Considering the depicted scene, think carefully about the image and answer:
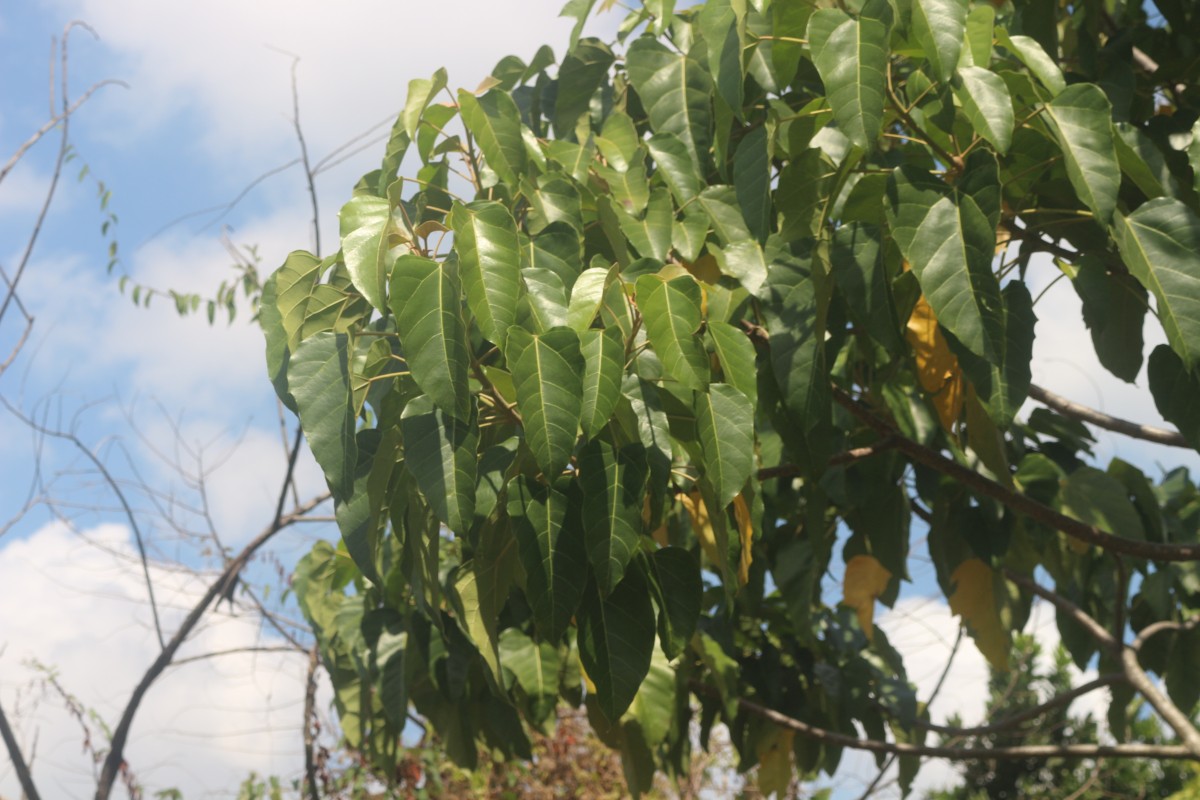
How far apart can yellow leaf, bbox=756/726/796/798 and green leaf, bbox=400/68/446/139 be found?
57.6 inches

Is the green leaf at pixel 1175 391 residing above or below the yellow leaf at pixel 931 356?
below

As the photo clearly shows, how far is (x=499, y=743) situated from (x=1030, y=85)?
1.39 m

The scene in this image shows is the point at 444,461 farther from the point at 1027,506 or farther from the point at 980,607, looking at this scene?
the point at 980,607

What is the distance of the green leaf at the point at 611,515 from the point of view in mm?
946

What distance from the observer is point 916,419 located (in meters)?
1.69

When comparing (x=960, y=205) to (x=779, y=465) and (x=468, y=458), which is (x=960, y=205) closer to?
(x=468, y=458)

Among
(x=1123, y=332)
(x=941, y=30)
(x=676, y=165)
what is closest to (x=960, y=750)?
(x=1123, y=332)

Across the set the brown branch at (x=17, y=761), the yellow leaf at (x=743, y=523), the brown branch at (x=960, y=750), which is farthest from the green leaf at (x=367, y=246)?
the brown branch at (x=17, y=761)

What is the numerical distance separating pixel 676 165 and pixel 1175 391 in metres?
0.61

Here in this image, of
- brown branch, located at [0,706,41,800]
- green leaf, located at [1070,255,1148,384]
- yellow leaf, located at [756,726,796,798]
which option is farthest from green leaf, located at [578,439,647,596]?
brown branch, located at [0,706,41,800]

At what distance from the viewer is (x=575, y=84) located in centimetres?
171

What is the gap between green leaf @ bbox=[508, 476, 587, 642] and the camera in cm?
96

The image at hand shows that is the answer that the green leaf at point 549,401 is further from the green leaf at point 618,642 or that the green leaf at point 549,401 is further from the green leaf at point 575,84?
the green leaf at point 575,84

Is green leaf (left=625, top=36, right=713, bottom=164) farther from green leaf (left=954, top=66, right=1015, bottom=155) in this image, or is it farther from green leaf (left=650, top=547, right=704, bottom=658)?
green leaf (left=650, top=547, right=704, bottom=658)
